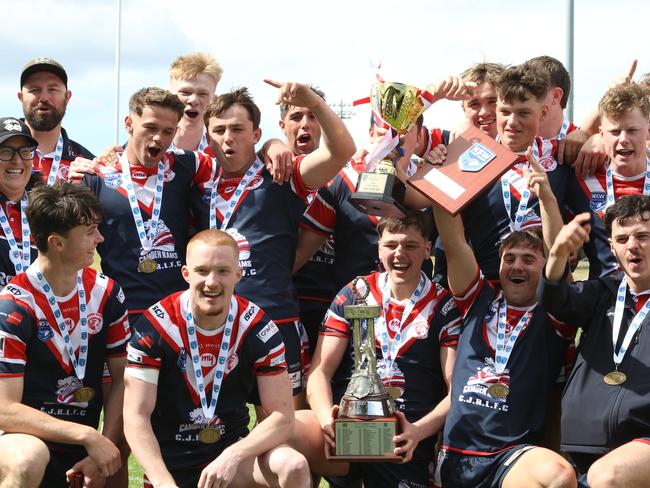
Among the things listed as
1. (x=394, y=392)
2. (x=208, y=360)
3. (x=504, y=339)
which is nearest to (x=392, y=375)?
(x=394, y=392)

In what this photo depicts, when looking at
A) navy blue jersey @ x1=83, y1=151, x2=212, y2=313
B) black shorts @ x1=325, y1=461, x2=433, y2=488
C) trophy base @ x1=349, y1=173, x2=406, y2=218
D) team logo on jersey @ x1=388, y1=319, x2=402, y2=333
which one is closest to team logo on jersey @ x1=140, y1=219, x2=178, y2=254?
navy blue jersey @ x1=83, y1=151, x2=212, y2=313

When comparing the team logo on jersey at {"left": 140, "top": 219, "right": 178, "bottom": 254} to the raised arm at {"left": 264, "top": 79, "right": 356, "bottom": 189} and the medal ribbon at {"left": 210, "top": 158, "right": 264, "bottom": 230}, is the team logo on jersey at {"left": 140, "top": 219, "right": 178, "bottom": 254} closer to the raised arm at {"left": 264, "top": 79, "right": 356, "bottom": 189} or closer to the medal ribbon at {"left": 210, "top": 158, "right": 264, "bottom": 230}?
the medal ribbon at {"left": 210, "top": 158, "right": 264, "bottom": 230}

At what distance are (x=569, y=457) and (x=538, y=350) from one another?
0.58 meters

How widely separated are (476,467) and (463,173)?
4.99 feet

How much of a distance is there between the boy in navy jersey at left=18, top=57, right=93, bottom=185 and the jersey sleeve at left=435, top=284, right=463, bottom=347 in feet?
8.14

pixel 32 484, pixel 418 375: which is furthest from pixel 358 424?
pixel 32 484

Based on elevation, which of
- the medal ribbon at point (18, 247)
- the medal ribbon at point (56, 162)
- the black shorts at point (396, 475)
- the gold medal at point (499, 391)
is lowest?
the black shorts at point (396, 475)

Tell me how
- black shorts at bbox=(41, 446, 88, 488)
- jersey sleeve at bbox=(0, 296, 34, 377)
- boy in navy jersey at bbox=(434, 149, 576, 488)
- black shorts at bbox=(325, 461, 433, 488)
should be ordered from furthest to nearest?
black shorts at bbox=(325, 461, 433, 488) < boy in navy jersey at bbox=(434, 149, 576, 488) < black shorts at bbox=(41, 446, 88, 488) < jersey sleeve at bbox=(0, 296, 34, 377)

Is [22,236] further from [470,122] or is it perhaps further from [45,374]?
[470,122]

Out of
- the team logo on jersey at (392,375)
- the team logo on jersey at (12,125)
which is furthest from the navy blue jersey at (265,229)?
the team logo on jersey at (12,125)

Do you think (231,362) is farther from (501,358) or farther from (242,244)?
(501,358)

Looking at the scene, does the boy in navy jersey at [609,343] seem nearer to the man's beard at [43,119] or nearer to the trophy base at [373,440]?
the trophy base at [373,440]

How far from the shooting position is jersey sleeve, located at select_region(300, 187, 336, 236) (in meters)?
5.78

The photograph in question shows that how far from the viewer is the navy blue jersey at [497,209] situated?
5543mm
